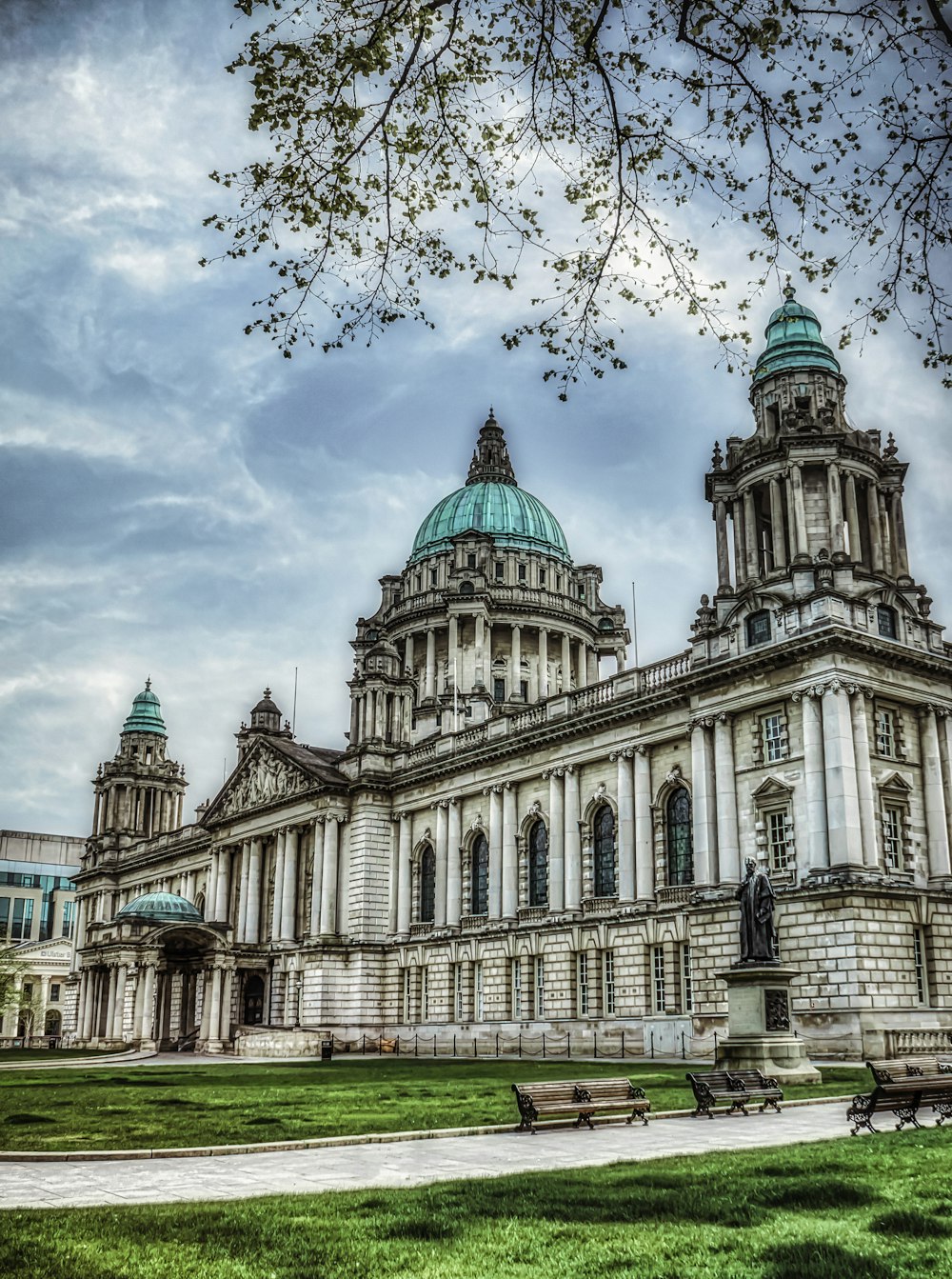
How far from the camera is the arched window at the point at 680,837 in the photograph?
48.4m

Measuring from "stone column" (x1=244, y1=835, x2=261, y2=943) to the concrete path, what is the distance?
184 feet

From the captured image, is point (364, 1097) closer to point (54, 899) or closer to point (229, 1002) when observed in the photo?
point (229, 1002)

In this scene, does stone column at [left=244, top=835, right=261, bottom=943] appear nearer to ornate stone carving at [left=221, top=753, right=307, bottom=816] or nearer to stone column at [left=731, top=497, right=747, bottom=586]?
ornate stone carving at [left=221, top=753, right=307, bottom=816]

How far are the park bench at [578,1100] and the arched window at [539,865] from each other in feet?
117

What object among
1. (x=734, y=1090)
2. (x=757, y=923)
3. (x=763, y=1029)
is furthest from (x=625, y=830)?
(x=734, y=1090)

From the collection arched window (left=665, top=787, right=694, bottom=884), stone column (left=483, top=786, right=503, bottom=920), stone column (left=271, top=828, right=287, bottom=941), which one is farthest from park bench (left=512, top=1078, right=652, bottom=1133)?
stone column (left=271, top=828, right=287, bottom=941)

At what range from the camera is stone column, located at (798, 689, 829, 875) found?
41000mm

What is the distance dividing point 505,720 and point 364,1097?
33940 millimetres

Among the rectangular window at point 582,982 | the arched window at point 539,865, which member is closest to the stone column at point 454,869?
the arched window at point 539,865

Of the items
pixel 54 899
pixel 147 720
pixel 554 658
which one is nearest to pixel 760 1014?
pixel 554 658

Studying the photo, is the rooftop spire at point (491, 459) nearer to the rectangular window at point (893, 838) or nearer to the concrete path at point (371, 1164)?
the rectangular window at point (893, 838)

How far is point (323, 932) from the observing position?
65000 millimetres

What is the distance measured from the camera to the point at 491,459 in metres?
102

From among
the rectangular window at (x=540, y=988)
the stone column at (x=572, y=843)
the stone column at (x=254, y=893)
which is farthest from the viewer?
the stone column at (x=254, y=893)
